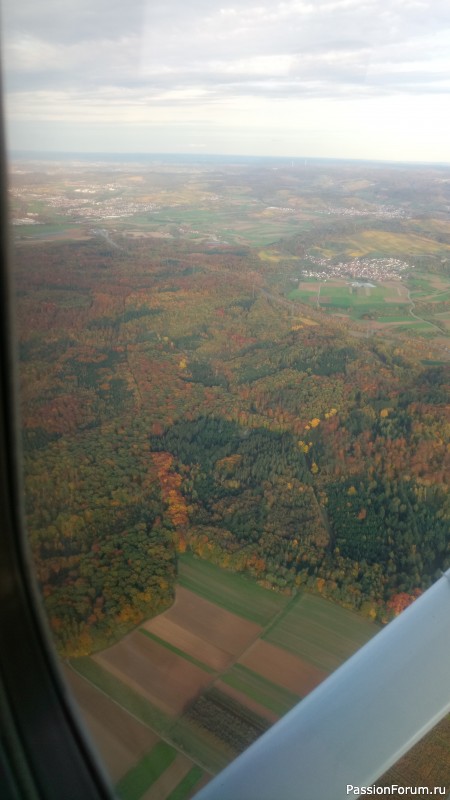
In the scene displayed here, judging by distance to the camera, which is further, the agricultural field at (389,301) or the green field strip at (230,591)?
the agricultural field at (389,301)

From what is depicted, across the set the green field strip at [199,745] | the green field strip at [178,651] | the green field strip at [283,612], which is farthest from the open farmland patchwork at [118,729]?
the green field strip at [283,612]

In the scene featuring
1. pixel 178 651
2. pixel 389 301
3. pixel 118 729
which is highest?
pixel 389 301

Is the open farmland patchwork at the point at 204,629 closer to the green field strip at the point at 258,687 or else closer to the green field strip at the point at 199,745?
the green field strip at the point at 258,687

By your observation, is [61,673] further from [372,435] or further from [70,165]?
[70,165]

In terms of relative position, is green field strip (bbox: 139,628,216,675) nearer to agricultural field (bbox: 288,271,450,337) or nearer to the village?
agricultural field (bbox: 288,271,450,337)

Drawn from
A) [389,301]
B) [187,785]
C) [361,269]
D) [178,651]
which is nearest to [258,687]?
[178,651]

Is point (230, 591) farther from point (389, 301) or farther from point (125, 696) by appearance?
point (389, 301)

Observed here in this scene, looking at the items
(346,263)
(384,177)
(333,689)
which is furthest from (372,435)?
(384,177)
